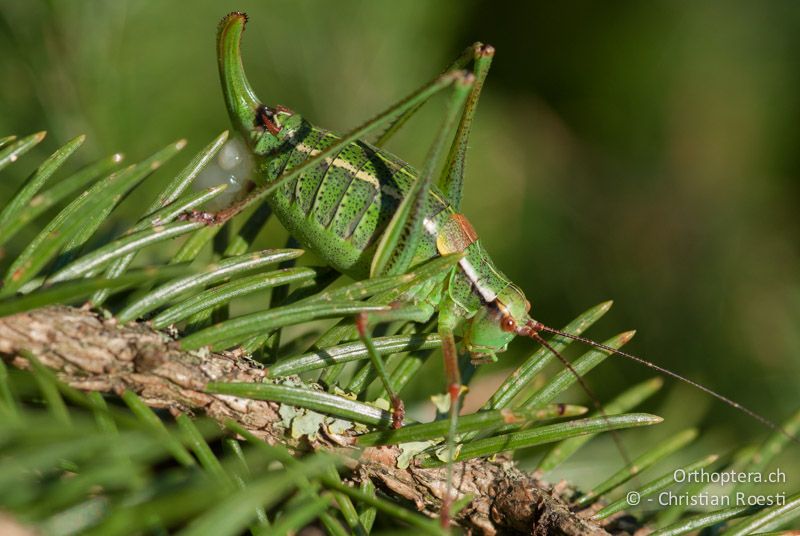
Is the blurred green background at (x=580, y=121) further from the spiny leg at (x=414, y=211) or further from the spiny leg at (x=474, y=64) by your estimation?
the spiny leg at (x=414, y=211)

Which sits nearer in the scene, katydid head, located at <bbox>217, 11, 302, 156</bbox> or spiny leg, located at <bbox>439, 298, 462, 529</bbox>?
spiny leg, located at <bbox>439, 298, 462, 529</bbox>

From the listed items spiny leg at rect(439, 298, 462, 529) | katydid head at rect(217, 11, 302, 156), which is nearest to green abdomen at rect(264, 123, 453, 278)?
katydid head at rect(217, 11, 302, 156)

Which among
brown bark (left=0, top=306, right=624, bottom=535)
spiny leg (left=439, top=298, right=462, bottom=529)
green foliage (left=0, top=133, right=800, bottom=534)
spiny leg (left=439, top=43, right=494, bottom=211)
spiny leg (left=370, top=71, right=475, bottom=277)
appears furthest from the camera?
spiny leg (left=439, top=43, right=494, bottom=211)

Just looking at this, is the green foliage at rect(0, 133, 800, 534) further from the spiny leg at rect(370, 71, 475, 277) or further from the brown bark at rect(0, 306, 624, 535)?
the spiny leg at rect(370, 71, 475, 277)

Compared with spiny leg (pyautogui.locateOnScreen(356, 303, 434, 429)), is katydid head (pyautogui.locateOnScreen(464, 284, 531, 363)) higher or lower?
lower

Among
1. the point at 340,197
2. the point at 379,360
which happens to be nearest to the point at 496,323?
the point at 340,197

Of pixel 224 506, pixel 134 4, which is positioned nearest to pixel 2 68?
pixel 134 4

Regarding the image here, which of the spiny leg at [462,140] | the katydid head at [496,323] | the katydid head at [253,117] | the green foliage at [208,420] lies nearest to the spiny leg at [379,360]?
the green foliage at [208,420]
